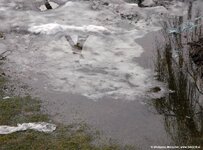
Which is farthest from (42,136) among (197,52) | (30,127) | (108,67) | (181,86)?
(197,52)

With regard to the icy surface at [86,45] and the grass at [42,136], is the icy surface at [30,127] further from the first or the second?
the icy surface at [86,45]

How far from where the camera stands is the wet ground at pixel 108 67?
29.4 feet

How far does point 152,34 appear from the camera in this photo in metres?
12.8

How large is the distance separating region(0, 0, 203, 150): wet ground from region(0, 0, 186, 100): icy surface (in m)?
0.03

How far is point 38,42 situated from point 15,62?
53.9 inches

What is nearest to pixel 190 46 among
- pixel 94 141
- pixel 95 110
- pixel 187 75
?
pixel 187 75

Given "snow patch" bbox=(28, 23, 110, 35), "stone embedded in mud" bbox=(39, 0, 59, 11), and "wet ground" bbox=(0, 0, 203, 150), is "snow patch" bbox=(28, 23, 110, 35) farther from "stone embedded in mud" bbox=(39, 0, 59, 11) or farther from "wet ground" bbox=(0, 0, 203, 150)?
"stone embedded in mud" bbox=(39, 0, 59, 11)

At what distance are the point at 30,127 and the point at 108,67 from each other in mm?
3221

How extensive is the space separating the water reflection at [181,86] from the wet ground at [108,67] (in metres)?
0.02

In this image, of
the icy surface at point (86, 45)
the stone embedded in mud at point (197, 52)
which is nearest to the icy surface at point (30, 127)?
the icy surface at point (86, 45)

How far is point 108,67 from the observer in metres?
11.1

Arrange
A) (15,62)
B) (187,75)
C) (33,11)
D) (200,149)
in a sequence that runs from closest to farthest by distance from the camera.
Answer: (200,149)
(187,75)
(15,62)
(33,11)

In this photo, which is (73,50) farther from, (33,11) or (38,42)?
(33,11)

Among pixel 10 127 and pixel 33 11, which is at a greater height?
pixel 33 11
